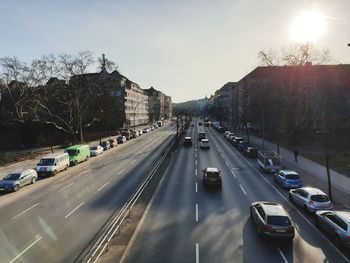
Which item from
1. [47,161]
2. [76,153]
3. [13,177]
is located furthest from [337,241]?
[76,153]

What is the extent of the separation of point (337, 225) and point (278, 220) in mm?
2610

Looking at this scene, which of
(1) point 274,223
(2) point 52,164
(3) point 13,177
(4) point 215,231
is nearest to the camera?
(1) point 274,223

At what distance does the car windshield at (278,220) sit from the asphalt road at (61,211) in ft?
26.5

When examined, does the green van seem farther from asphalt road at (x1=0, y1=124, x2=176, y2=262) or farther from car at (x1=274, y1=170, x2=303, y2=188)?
car at (x1=274, y1=170, x2=303, y2=188)

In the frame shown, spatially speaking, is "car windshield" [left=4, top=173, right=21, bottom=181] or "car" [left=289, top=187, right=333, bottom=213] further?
"car windshield" [left=4, top=173, right=21, bottom=181]

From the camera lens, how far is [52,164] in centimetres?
3319

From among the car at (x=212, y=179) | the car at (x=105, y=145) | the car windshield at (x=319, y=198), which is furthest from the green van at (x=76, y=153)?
the car windshield at (x=319, y=198)

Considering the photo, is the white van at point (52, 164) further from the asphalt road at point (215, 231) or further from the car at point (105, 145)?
the car at point (105, 145)

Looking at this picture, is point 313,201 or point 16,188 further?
point 16,188

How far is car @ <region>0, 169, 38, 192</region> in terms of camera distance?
26.3 meters

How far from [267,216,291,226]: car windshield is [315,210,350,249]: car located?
6.87 feet

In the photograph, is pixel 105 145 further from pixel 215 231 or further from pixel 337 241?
pixel 337 241

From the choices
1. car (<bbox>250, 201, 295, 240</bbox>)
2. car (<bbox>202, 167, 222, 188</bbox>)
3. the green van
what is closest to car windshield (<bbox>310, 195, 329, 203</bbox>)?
car (<bbox>250, 201, 295, 240</bbox>)

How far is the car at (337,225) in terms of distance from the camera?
14.9 meters
